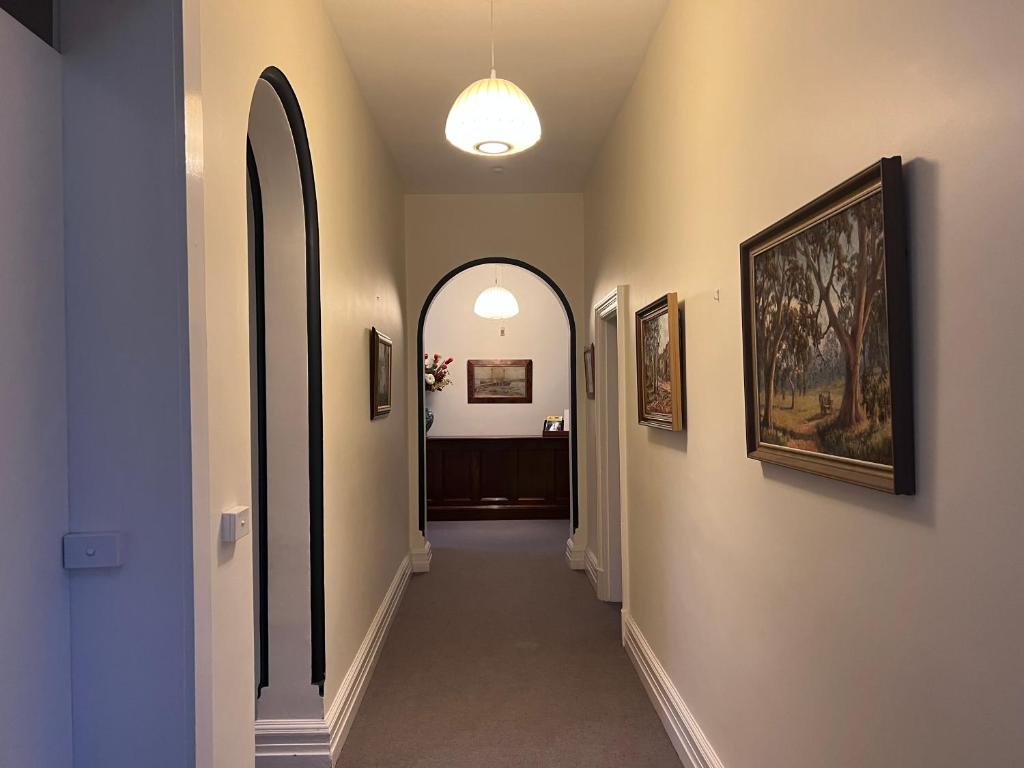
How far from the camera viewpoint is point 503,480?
8906 mm

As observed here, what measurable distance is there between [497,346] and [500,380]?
0.43 m

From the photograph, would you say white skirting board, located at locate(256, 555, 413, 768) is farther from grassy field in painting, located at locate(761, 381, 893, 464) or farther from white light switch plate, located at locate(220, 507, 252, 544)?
grassy field in painting, located at locate(761, 381, 893, 464)

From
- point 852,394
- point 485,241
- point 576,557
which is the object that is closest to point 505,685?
point 576,557

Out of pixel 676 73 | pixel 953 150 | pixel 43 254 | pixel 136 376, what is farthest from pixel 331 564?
pixel 953 150

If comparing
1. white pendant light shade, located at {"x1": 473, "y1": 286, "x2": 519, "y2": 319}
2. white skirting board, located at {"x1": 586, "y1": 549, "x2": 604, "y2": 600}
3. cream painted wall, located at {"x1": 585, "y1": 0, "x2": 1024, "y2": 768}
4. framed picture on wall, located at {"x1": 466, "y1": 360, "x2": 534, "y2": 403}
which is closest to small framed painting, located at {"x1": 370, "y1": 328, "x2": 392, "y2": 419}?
cream painted wall, located at {"x1": 585, "y1": 0, "x2": 1024, "y2": 768}

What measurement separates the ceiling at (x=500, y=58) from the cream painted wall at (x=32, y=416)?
208cm

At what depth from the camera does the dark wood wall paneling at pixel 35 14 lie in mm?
1509

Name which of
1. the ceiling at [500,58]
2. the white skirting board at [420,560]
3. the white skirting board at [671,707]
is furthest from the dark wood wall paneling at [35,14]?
the white skirting board at [420,560]

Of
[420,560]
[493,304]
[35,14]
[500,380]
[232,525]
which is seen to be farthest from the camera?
[500,380]

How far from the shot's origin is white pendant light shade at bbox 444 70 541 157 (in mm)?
2975

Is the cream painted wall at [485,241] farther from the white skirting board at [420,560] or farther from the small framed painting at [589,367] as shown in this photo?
the small framed painting at [589,367]

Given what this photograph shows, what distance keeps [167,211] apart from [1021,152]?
1563 millimetres

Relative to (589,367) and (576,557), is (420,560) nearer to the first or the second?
(576,557)

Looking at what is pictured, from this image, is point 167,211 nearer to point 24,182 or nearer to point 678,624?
point 24,182
